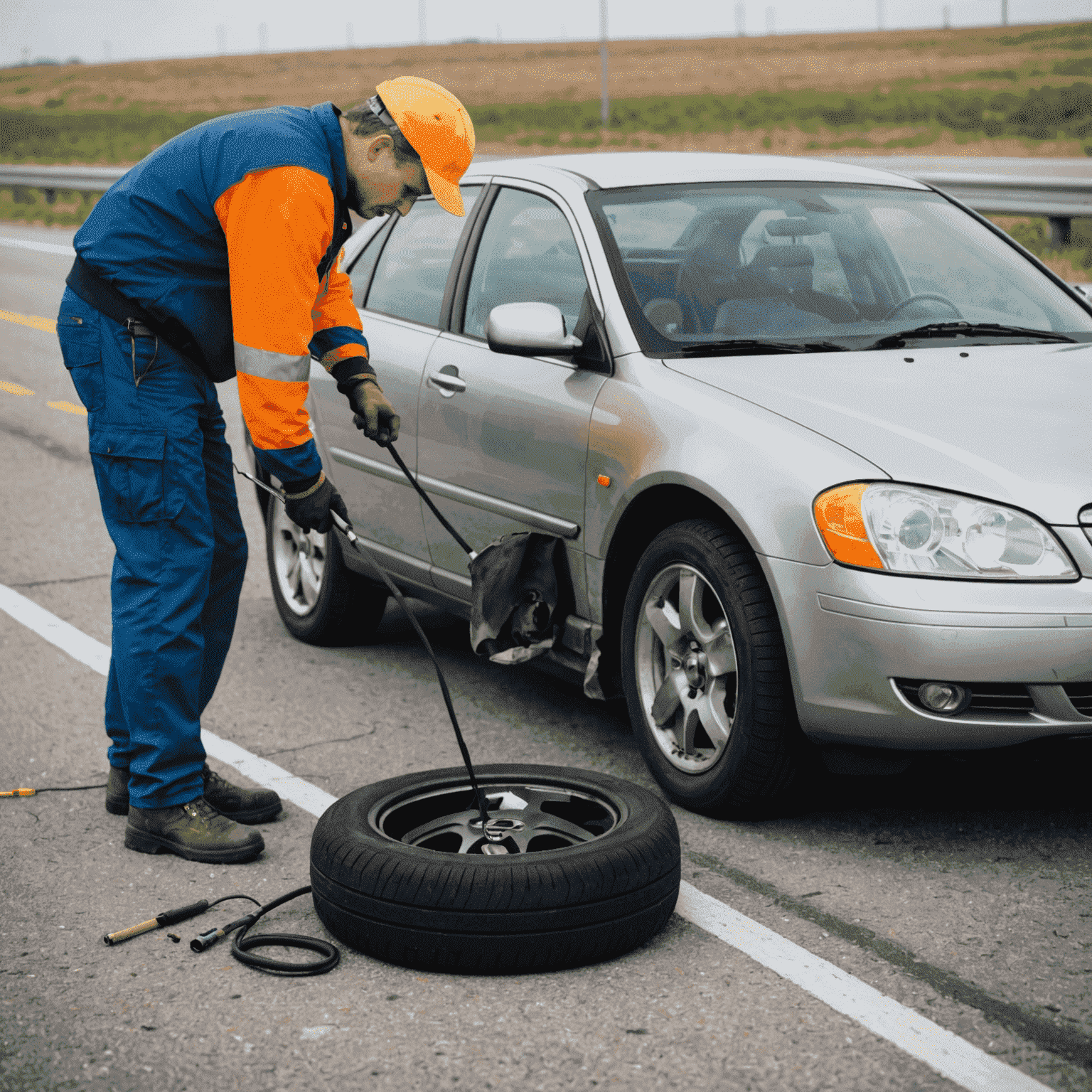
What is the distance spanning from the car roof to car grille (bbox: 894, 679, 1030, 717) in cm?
205

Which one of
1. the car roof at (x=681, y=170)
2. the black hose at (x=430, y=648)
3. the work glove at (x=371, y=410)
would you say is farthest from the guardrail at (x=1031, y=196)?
the black hose at (x=430, y=648)

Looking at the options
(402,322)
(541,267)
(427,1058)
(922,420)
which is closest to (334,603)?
(402,322)

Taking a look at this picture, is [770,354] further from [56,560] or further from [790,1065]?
[56,560]

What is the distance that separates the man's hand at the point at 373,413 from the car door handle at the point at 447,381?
1.84ft

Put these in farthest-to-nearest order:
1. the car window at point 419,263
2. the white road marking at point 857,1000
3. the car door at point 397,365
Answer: the car window at point 419,263 < the car door at point 397,365 < the white road marking at point 857,1000

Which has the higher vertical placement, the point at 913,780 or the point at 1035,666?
the point at 1035,666

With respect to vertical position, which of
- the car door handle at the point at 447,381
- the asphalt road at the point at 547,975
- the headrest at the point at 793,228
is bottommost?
the asphalt road at the point at 547,975

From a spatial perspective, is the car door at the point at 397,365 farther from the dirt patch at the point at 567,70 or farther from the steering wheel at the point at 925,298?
the dirt patch at the point at 567,70

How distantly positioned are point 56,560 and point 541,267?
11.3 feet

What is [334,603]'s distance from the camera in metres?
5.86

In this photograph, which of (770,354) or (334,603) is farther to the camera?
(334,603)

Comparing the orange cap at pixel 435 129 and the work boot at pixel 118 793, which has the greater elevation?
the orange cap at pixel 435 129

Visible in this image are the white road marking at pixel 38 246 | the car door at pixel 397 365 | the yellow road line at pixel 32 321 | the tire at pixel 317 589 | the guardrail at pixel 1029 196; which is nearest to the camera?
the car door at pixel 397 365

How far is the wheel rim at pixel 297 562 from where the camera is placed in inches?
234
